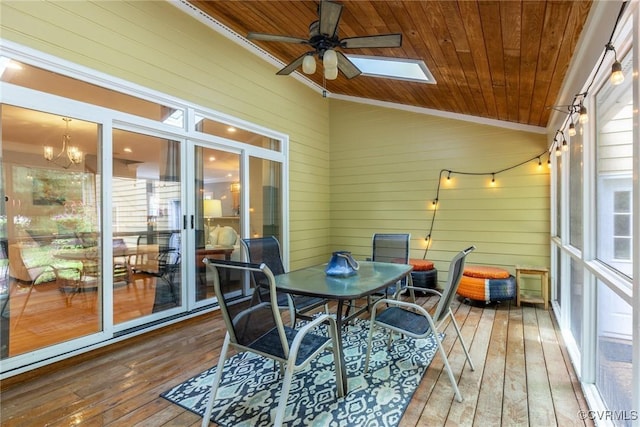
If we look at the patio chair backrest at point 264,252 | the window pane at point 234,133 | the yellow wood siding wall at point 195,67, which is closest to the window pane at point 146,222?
the window pane at point 234,133

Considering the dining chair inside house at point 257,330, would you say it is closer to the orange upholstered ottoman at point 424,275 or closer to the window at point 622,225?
the window at point 622,225

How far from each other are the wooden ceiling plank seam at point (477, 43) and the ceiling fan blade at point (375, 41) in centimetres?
45

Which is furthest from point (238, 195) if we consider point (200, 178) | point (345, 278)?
point (345, 278)

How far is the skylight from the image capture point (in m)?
3.65

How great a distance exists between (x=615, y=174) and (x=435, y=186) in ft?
10.6

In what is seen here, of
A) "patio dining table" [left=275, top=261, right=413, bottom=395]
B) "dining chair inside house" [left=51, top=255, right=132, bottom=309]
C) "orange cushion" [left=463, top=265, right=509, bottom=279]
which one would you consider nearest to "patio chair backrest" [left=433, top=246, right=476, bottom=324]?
"patio dining table" [left=275, top=261, right=413, bottom=395]

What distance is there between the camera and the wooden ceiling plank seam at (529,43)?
196 cm

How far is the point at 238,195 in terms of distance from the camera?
4.38 m

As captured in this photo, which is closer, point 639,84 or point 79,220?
point 639,84

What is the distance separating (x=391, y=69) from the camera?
393cm

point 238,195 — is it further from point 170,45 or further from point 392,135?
point 392,135

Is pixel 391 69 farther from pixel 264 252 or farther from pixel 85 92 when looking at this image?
pixel 85 92

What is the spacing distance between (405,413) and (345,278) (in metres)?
1.03

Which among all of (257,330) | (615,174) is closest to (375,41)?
(615,174)
